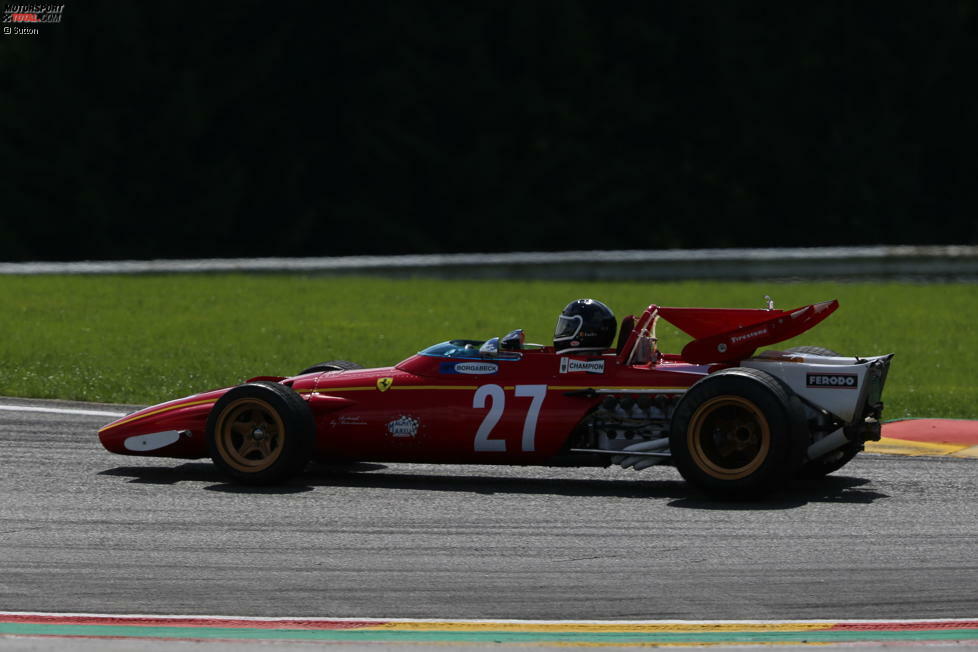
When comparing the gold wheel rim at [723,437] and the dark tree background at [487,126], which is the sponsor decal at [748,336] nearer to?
the gold wheel rim at [723,437]

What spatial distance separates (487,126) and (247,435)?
→ 29.2m

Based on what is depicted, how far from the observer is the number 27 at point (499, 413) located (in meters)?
9.25

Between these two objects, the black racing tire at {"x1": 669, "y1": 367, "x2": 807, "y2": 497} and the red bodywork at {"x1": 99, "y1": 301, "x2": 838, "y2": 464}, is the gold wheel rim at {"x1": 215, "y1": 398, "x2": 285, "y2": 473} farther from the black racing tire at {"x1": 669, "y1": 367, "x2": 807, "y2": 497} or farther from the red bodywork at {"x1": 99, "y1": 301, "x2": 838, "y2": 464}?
the black racing tire at {"x1": 669, "y1": 367, "x2": 807, "y2": 497}

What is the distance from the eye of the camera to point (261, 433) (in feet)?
31.2

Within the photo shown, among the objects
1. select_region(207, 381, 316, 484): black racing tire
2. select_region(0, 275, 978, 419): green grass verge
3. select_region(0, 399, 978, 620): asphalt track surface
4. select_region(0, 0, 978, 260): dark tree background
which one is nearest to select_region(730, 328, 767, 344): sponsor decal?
select_region(0, 399, 978, 620): asphalt track surface

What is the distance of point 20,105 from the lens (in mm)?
36750

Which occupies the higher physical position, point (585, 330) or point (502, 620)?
point (585, 330)

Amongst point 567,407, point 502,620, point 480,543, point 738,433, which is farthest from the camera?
point 567,407

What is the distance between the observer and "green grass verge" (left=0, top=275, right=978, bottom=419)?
14.5 meters

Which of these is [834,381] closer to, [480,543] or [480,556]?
[480,543]

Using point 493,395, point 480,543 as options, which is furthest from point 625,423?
point 480,543

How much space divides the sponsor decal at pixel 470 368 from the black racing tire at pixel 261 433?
2.99 ft
